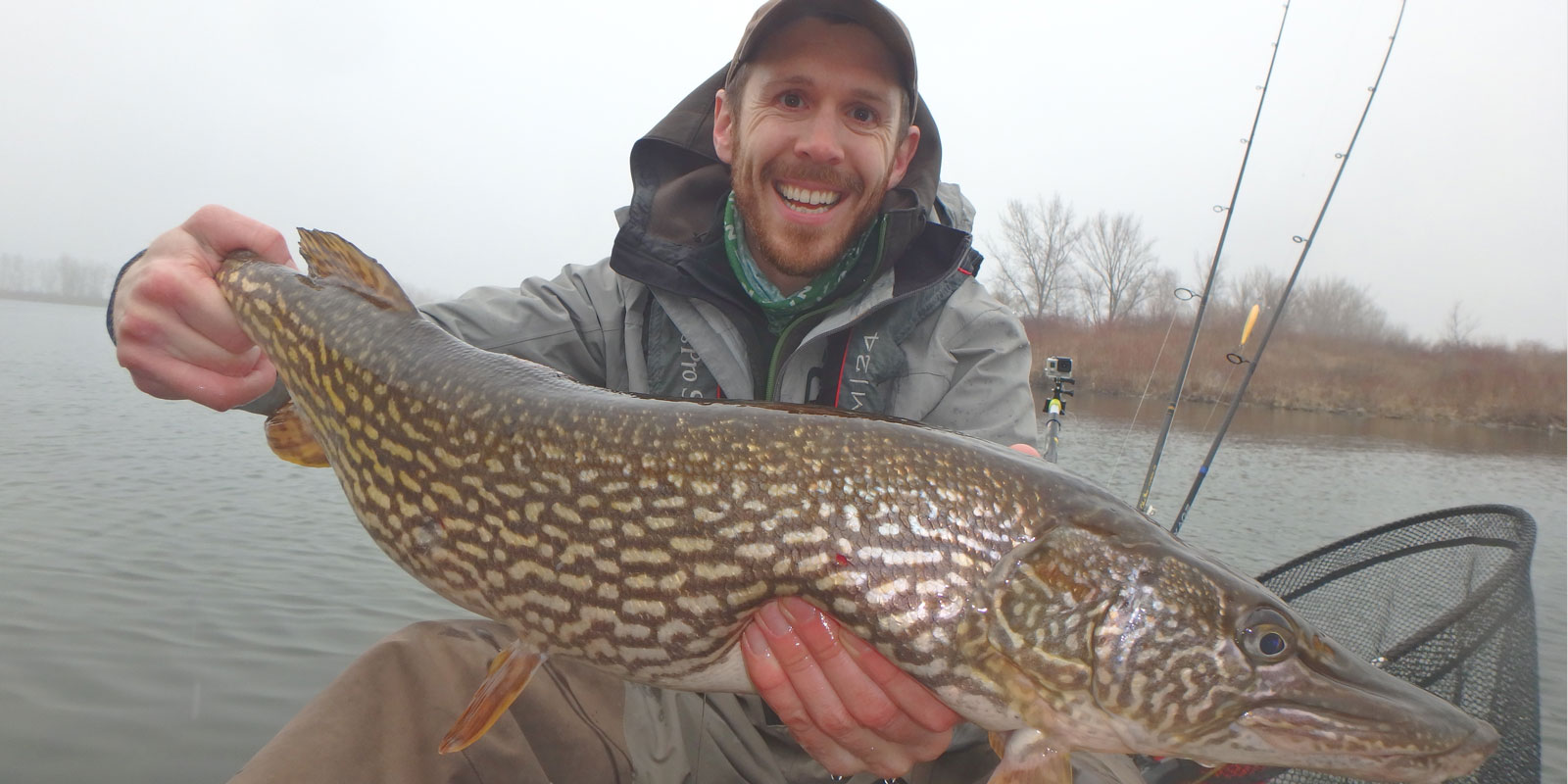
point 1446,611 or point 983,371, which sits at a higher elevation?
point 983,371

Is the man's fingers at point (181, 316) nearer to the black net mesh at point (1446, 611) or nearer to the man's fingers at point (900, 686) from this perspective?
the man's fingers at point (900, 686)

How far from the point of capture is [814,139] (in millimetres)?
2732

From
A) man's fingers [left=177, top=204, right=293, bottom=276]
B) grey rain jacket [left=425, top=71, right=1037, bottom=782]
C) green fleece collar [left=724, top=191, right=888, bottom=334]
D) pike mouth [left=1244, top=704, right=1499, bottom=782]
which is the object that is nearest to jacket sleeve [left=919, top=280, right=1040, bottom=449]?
grey rain jacket [left=425, top=71, right=1037, bottom=782]

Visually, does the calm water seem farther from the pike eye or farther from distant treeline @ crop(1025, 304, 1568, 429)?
distant treeline @ crop(1025, 304, 1568, 429)

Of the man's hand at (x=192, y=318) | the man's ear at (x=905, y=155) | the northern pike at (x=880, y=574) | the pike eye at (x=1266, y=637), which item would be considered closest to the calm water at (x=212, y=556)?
the man's hand at (x=192, y=318)

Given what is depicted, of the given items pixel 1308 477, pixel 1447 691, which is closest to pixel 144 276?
pixel 1447 691

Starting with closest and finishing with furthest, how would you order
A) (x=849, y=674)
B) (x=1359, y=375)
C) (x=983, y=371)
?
(x=849, y=674) → (x=983, y=371) → (x=1359, y=375)

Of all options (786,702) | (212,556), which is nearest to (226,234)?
(786,702)

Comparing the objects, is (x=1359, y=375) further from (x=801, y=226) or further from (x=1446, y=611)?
(x=801, y=226)

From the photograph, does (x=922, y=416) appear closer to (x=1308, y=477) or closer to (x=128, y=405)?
(x=1308, y=477)

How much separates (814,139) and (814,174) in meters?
0.12

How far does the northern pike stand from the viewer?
1.51 m

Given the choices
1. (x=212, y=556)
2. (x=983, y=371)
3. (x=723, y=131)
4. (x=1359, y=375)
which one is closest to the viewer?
(x=983, y=371)

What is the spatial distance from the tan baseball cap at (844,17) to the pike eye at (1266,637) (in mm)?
2044
